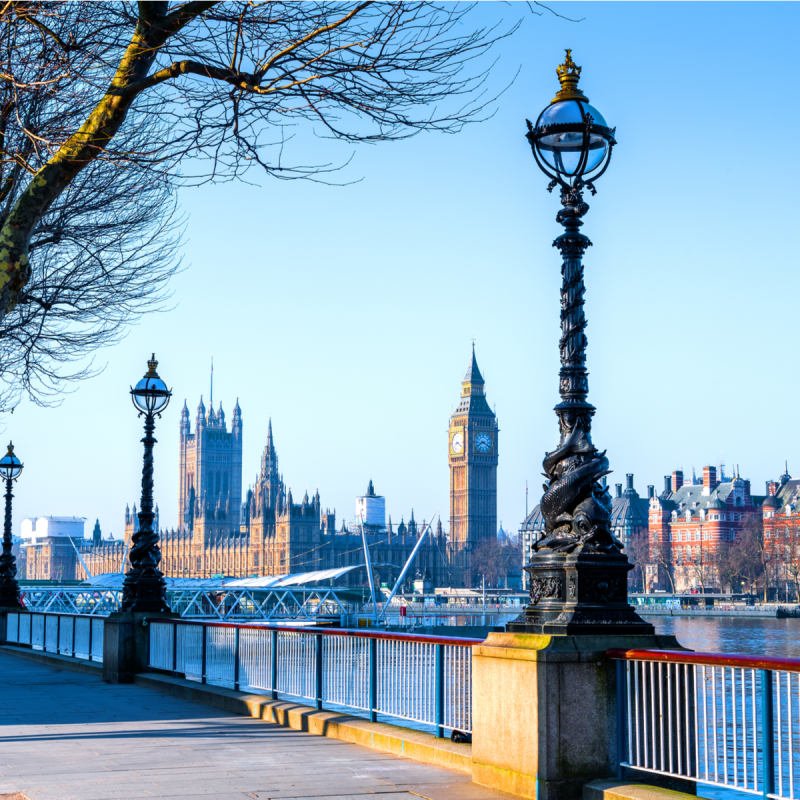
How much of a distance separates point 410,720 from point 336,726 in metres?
0.77

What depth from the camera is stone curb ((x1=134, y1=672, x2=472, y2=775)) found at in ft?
29.1

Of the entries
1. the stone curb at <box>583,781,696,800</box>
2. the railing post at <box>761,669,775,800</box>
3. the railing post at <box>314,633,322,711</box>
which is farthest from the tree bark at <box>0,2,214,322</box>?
the railing post at <box>761,669,775,800</box>

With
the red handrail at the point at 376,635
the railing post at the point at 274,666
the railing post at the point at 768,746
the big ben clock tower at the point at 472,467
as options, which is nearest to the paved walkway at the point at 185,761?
the railing post at the point at 274,666

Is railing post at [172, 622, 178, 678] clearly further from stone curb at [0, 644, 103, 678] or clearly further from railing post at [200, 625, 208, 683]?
stone curb at [0, 644, 103, 678]

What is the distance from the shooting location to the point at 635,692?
23.9ft

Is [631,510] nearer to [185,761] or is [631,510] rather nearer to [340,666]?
[340,666]

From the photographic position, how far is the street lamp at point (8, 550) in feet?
86.7

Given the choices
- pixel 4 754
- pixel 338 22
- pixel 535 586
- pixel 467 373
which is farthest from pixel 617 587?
pixel 467 373

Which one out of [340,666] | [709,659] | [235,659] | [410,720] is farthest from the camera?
[235,659]

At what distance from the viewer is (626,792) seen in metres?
6.89

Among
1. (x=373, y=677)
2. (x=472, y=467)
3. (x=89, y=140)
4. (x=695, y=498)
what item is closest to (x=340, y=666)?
(x=373, y=677)

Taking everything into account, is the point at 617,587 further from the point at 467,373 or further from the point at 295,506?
the point at 467,373

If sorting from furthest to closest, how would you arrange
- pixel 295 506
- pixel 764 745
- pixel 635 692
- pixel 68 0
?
pixel 295 506 → pixel 68 0 → pixel 635 692 → pixel 764 745

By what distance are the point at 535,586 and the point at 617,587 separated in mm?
569
